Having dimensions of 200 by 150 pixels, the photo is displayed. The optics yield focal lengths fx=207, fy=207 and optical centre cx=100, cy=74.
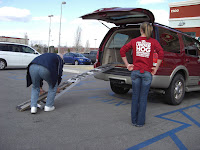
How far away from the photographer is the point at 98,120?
404 centimetres

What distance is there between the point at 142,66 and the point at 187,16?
1825 centimetres

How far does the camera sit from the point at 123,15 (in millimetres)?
5004

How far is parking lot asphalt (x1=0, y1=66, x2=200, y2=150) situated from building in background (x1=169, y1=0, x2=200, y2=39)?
15701 mm

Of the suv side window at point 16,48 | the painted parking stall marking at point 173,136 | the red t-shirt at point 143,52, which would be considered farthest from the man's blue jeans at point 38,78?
the suv side window at point 16,48

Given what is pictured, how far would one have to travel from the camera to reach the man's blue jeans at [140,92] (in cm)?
368

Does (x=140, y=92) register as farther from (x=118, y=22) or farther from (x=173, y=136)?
(x=118, y=22)

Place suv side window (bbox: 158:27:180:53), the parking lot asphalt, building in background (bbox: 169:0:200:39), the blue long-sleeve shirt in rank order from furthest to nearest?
building in background (bbox: 169:0:200:39)
suv side window (bbox: 158:27:180:53)
the blue long-sleeve shirt
the parking lot asphalt

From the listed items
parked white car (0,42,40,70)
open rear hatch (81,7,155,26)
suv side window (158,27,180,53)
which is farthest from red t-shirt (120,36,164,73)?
parked white car (0,42,40,70)

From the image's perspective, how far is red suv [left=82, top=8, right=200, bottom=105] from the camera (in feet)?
15.7

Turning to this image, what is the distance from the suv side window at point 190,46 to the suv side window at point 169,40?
481mm

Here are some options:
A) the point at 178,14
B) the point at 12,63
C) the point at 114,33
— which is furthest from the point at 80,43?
the point at 114,33

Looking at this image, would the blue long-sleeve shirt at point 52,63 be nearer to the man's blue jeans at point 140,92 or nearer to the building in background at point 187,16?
the man's blue jeans at point 140,92

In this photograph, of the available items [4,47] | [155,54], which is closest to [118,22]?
[155,54]

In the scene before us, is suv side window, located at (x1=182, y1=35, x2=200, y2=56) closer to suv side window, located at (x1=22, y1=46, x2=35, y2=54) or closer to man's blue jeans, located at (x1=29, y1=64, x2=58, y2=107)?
man's blue jeans, located at (x1=29, y1=64, x2=58, y2=107)
